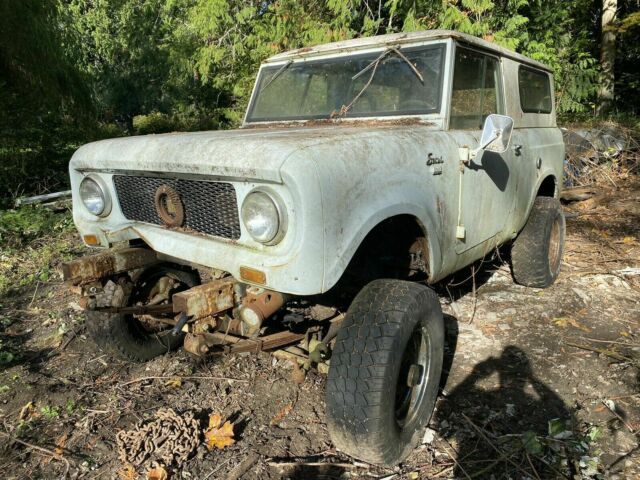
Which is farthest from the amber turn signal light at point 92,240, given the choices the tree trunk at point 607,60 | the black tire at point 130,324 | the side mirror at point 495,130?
the tree trunk at point 607,60

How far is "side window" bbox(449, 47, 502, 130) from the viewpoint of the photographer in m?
3.05

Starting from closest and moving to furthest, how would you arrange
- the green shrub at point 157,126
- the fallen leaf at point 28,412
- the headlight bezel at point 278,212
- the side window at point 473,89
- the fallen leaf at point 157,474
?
1. the headlight bezel at point 278,212
2. the fallen leaf at point 157,474
3. the fallen leaf at point 28,412
4. the side window at point 473,89
5. the green shrub at point 157,126

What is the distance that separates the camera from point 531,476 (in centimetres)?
229

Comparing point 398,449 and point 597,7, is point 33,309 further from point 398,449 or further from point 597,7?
point 597,7

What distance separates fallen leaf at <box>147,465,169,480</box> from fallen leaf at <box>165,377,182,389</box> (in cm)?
78

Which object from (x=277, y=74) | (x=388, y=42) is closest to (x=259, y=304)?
(x=388, y=42)

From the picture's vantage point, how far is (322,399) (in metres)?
2.93

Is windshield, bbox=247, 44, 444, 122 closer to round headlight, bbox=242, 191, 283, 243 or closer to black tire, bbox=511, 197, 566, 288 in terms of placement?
round headlight, bbox=242, 191, 283, 243

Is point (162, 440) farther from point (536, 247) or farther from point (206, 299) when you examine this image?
point (536, 247)

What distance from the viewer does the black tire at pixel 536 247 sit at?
14.0 feet

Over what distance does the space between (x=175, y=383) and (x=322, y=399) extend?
947 mm

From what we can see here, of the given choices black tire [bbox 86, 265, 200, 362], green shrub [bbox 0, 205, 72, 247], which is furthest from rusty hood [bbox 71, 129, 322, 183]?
green shrub [bbox 0, 205, 72, 247]

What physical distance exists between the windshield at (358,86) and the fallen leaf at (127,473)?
7.58ft

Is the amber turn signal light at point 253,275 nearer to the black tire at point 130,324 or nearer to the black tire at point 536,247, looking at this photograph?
the black tire at point 130,324
